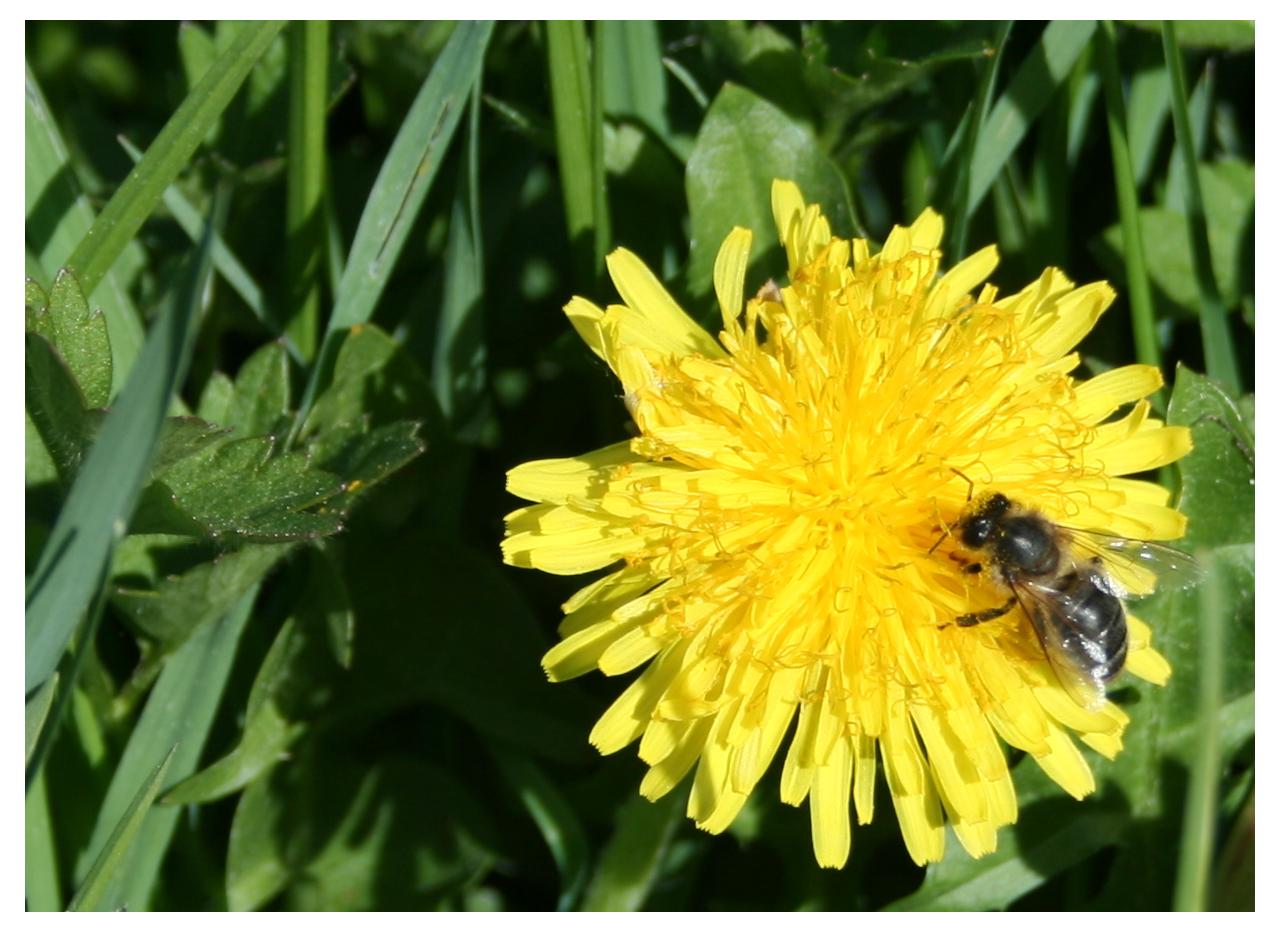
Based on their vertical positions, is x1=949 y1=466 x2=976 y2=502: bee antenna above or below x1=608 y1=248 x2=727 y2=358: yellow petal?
below

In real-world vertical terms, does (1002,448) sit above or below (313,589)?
above

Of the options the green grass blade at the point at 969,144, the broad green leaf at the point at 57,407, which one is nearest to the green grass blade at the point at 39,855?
the broad green leaf at the point at 57,407

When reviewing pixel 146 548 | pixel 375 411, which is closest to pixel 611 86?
pixel 375 411

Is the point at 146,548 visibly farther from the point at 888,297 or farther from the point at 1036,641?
the point at 1036,641

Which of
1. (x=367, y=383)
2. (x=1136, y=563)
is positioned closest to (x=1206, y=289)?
(x=1136, y=563)

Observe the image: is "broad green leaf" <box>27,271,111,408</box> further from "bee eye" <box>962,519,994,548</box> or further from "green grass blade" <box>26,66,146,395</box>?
"bee eye" <box>962,519,994,548</box>

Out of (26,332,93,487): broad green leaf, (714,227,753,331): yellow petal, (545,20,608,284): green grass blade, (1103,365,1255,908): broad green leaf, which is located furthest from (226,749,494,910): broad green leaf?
(1103,365,1255,908): broad green leaf

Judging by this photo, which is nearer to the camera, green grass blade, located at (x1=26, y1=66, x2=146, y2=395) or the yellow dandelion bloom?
the yellow dandelion bloom

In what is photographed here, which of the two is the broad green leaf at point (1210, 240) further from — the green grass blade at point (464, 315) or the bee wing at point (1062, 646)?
the green grass blade at point (464, 315)
